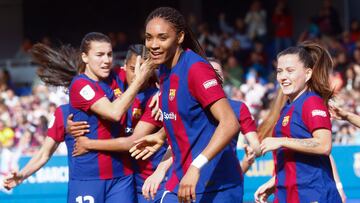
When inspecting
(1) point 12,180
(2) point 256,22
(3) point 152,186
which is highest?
(2) point 256,22

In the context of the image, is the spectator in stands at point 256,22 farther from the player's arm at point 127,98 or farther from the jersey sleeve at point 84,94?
the player's arm at point 127,98

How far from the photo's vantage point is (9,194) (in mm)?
11883

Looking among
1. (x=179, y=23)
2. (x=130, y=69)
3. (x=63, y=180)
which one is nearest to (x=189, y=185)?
(x=179, y=23)

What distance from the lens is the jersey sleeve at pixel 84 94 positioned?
6.77m

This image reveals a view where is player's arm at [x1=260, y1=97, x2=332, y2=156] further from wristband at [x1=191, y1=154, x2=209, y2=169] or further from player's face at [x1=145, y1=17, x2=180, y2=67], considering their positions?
player's face at [x1=145, y1=17, x2=180, y2=67]

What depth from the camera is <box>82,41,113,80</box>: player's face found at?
22.8 ft

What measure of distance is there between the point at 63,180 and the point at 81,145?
4.97 m

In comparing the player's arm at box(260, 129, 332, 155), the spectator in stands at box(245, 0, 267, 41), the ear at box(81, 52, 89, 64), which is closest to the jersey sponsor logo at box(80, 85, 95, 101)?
the ear at box(81, 52, 89, 64)

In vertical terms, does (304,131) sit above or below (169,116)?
below

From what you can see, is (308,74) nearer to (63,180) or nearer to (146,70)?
(146,70)

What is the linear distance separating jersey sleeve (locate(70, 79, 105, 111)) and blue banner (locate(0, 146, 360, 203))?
16.2ft

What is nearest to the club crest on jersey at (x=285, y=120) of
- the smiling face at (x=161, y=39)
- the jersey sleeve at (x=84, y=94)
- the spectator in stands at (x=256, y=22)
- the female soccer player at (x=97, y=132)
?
the smiling face at (x=161, y=39)

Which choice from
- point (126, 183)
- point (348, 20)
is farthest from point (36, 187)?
point (348, 20)

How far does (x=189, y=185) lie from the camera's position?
504cm
